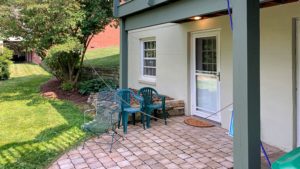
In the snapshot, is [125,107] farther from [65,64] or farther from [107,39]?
[107,39]

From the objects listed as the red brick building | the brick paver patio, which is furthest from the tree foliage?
the red brick building

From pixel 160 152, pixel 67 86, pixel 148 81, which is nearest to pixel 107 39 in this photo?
pixel 67 86

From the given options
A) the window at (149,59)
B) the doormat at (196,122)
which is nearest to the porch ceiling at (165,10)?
the doormat at (196,122)

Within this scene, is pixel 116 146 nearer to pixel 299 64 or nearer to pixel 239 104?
pixel 239 104

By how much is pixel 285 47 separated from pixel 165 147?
2.57 m

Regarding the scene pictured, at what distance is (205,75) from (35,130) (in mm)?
4058

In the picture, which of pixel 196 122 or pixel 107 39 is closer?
pixel 196 122

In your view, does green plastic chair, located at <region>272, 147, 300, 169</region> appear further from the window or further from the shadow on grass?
the window

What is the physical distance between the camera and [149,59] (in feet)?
31.0

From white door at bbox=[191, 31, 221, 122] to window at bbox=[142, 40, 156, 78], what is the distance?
89.4 inches

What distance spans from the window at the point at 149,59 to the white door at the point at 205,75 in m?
2.27

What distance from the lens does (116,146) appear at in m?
5.05

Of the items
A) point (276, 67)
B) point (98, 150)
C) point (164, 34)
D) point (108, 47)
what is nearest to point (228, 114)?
point (276, 67)

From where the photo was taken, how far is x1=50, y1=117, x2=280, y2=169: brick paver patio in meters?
4.20
